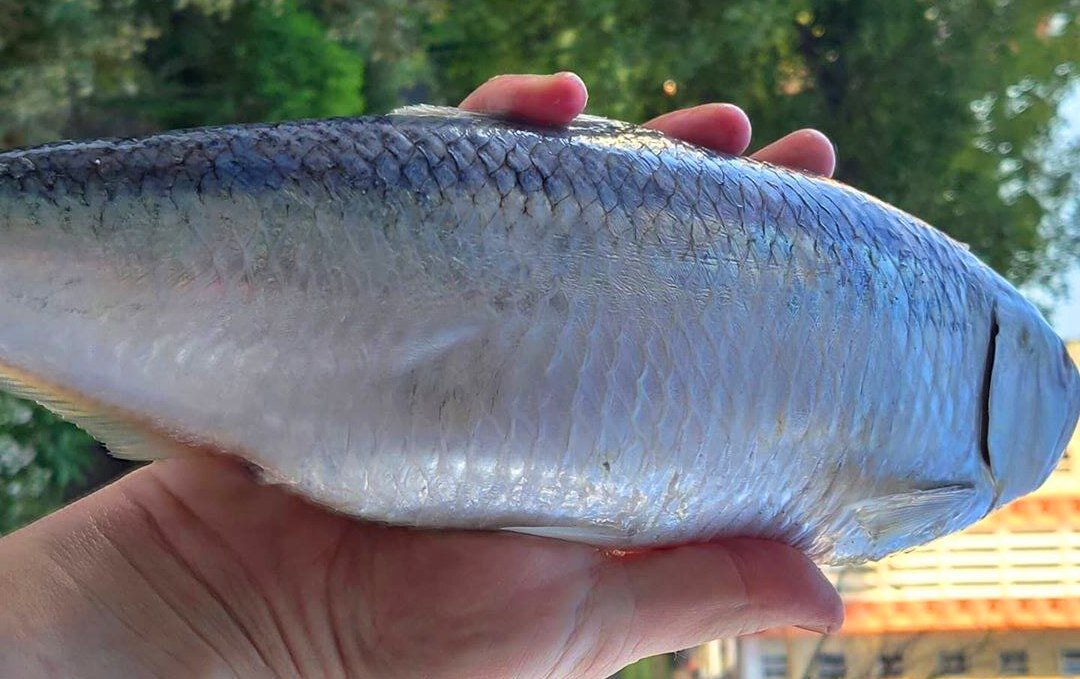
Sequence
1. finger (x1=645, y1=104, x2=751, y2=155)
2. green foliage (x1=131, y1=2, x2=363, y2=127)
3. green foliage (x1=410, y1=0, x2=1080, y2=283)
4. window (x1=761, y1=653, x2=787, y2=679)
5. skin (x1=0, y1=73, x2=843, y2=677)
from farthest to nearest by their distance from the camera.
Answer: green foliage (x1=410, y1=0, x2=1080, y2=283) < green foliage (x1=131, y1=2, x2=363, y2=127) < window (x1=761, y1=653, x2=787, y2=679) < finger (x1=645, y1=104, x2=751, y2=155) < skin (x1=0, y1=73, x2=843, y2=677)

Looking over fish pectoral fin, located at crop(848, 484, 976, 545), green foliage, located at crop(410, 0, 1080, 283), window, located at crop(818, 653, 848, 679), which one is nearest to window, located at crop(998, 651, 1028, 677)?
window, located at crop(818, 653, 848, 679)

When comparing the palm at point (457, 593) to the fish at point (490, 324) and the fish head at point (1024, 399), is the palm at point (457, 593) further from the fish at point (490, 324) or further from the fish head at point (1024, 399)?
the fish head at point (1024, 399)

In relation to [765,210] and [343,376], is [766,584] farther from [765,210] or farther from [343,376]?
[343,376]

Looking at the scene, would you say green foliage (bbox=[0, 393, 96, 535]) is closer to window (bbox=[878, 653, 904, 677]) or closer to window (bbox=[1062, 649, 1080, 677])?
window (bbox=[878, 653, 904, 677])

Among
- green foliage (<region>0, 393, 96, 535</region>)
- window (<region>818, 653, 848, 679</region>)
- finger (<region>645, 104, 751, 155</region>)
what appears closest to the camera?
finger (<region>645, 104, 751, 155</region>)

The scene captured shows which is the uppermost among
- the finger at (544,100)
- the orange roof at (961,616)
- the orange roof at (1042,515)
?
the finger at (544,100)

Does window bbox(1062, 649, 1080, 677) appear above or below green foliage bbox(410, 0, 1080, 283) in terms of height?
below

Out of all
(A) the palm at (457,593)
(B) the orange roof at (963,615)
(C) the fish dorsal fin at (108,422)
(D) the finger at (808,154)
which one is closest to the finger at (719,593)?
(A) the palm at (457,593)
